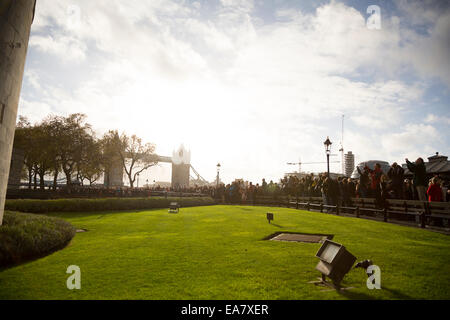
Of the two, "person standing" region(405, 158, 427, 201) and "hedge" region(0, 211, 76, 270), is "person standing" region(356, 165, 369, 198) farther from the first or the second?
"hedge" region(0, 211, 76, 270)

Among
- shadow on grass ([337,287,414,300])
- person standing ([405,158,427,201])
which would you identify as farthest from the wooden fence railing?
shadow on grass ([337,287,414,300])

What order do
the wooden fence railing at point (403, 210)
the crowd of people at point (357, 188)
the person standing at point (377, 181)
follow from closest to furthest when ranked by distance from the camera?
the wooden fence railing at point (403, 210), the crowd of people at point (357, 188), the person standing at point (377, 181)

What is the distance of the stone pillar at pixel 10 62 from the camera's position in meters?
6.57

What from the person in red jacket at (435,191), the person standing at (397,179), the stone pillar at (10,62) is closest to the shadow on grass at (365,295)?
the stone pillar at (10,62)

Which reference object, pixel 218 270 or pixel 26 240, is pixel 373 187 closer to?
pixel 218 270

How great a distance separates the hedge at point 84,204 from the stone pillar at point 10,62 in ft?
41.3

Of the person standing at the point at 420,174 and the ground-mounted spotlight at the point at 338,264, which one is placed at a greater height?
the person standing at the point at 420,174

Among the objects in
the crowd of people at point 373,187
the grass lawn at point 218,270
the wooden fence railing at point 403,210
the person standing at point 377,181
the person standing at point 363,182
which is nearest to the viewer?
the grass lawn at point 218,270

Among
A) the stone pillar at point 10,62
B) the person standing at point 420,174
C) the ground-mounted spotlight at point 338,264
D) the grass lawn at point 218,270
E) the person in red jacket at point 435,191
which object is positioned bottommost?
the grass lawn at point 218,270

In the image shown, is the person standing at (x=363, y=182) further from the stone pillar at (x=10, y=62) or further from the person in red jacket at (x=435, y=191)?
the stone pillar at (x=10, y=62)

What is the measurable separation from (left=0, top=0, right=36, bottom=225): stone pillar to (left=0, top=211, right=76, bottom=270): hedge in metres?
0.84

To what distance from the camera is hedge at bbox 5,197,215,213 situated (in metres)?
17.5

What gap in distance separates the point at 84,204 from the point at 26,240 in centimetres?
1615
